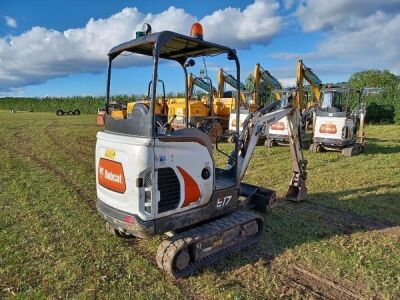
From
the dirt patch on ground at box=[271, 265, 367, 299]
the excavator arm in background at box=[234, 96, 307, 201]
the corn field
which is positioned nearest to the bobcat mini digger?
the excavator arm in background at box=[234, 96, 307, 201]

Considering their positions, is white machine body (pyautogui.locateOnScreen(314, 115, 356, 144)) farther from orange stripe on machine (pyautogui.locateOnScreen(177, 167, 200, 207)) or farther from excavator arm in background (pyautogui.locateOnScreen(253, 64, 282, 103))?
orange stripe on machine (pyautogui.locateOnScreen(177, 167, 200, 207))

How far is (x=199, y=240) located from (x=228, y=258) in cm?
66

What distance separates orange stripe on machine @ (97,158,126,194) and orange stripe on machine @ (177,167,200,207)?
2.24 feet

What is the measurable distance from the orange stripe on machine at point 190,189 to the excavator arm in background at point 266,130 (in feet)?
3.66

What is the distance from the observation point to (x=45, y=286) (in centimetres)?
426

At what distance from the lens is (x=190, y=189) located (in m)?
4.54

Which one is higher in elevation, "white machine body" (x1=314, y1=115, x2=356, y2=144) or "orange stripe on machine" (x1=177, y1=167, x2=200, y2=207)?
"white machine body" (x1=314, y1=115, x2=356, y2=144)

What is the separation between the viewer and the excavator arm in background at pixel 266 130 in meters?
5.97

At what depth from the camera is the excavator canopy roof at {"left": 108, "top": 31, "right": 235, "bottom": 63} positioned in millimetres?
4238

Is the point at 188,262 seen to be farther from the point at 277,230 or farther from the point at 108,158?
the point at 277,230

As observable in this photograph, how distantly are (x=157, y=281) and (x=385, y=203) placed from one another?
5030 millimetres

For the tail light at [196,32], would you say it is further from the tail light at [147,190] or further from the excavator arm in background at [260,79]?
the excavator arm in background at [260,79]

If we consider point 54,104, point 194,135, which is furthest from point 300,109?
point 54,104

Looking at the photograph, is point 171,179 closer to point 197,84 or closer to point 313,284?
point 313,284
